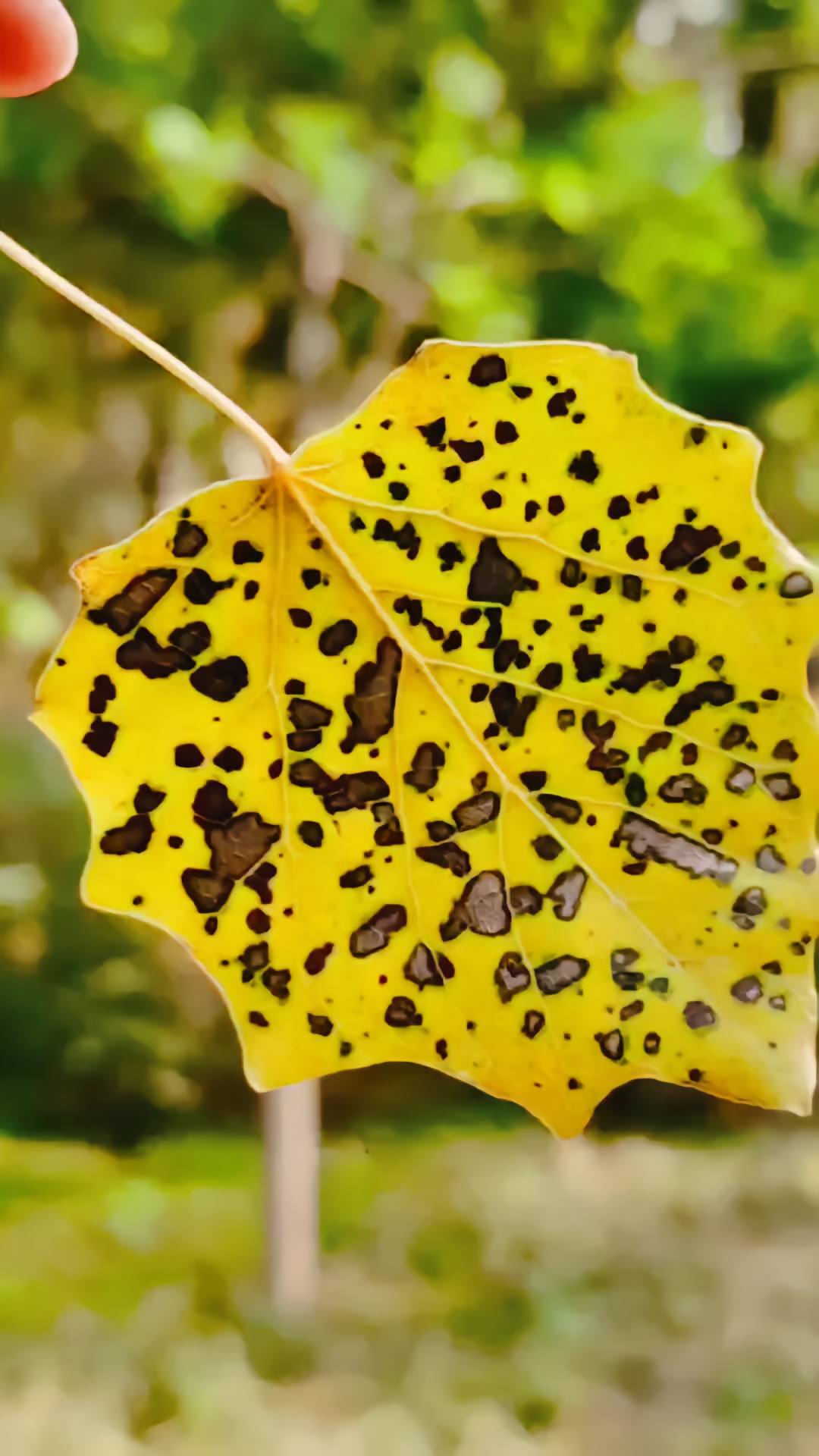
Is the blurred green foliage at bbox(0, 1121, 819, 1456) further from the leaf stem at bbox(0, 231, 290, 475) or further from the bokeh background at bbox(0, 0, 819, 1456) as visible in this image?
the leaf stem at bbox(0, 231, 290, 475)

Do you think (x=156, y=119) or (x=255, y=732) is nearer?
(x=255, y=732)

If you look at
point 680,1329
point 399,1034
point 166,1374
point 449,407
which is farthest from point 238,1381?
point 449,407

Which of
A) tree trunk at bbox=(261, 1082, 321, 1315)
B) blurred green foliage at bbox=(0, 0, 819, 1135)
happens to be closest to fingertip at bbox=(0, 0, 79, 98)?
blurred green foliage at bbox=(0, 0, 819, 1135)

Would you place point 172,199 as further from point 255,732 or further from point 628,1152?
point 628,1152

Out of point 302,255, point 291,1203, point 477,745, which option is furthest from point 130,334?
point 291,1203

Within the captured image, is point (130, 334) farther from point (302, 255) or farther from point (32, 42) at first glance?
point (302, 255)

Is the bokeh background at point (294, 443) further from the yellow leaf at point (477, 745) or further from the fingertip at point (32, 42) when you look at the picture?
the yellow leaf at point (477, 745)
